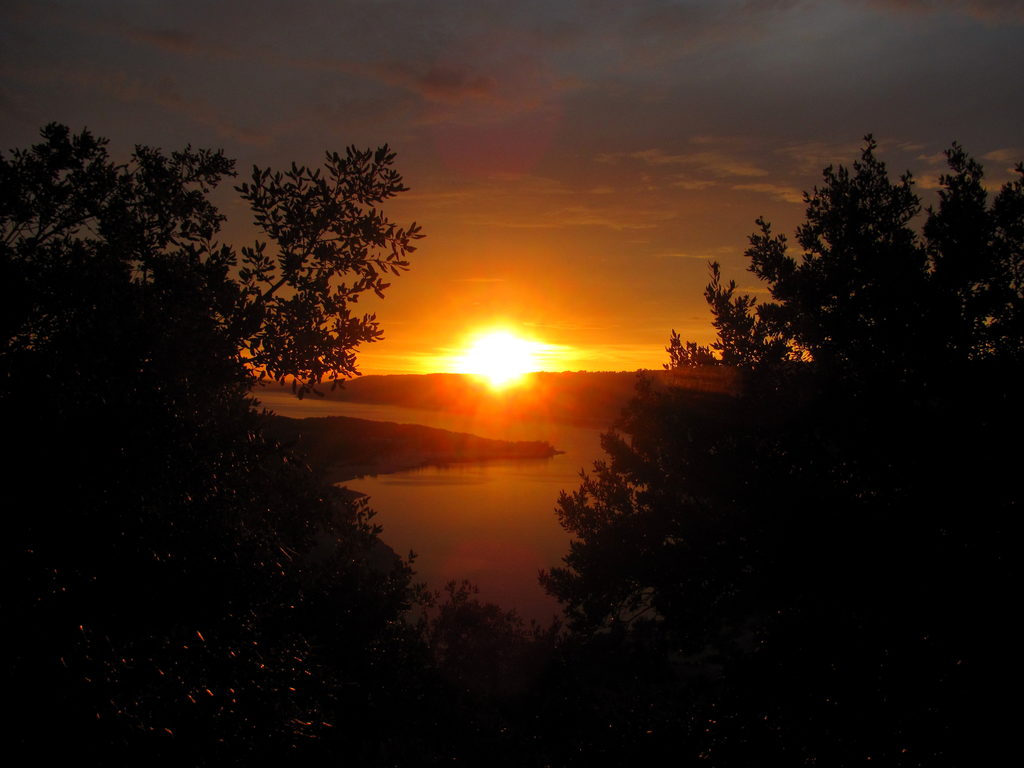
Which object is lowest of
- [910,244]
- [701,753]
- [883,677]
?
[701,753]

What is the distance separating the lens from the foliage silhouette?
7.09 metres

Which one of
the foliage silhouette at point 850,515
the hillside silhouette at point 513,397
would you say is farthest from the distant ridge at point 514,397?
the foliage silhouette at point 850,515

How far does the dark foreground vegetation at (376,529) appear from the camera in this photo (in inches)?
185

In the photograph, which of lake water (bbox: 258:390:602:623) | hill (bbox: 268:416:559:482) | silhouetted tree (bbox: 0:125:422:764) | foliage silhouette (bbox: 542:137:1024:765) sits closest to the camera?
silhouetted tree (bbox: 0:125:422:764)

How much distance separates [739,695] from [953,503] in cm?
403

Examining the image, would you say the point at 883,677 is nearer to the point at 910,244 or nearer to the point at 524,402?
the point at 910,244

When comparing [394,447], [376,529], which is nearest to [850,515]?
[376,529]

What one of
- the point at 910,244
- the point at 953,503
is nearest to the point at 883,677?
the point at 953,503

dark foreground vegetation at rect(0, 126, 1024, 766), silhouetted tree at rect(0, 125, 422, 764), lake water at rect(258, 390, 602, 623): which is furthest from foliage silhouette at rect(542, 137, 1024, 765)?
lake water at rect(258, 390, 602, 623)

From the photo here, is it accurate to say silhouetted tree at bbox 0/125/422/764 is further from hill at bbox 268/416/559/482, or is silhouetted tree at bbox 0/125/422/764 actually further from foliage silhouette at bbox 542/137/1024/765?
hill at bbox 268/416/559/482

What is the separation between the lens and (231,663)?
200 inches

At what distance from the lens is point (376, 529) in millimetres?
10758

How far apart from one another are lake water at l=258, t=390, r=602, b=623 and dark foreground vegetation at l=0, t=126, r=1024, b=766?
1206 cm

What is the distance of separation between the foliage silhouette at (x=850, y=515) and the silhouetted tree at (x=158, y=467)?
6219 mm
